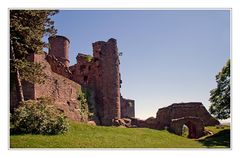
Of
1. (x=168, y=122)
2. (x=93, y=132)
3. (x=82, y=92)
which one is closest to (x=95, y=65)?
(x=82, y=92)

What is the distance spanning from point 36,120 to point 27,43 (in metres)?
2.45

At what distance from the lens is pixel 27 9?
377 inches

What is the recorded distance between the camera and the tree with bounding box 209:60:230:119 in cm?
969

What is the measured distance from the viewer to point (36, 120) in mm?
10172

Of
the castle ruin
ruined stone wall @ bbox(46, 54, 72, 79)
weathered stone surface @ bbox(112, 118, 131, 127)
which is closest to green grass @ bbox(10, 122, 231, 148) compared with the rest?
the castle ruin

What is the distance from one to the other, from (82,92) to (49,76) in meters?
3.41

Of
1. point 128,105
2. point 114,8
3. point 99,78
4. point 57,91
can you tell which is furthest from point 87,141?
point 99,78

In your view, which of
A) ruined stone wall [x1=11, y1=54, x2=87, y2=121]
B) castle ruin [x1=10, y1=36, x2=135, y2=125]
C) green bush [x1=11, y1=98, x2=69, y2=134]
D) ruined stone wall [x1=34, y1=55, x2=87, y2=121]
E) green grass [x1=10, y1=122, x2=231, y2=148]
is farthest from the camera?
castle ruin [x1=10, y1=36, x2=135, y2=125]

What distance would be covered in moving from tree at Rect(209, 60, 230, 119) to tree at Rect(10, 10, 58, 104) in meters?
4.72

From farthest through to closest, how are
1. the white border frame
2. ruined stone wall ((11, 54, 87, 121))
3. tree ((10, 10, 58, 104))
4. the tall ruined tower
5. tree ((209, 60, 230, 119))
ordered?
the tall ruined tower → ruined stone wall ((11, 54, 87, 121)) → tree ((10, 10, 58, 104)) → tree ((209, 60, 230, 119)) → the white border frame

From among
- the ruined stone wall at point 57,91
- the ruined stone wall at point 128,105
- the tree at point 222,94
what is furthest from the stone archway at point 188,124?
the tree at point 222,94

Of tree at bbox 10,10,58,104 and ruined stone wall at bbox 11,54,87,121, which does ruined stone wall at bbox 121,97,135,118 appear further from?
tree at bbox 10,10,58,104

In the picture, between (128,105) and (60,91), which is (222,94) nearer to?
(60,91)
